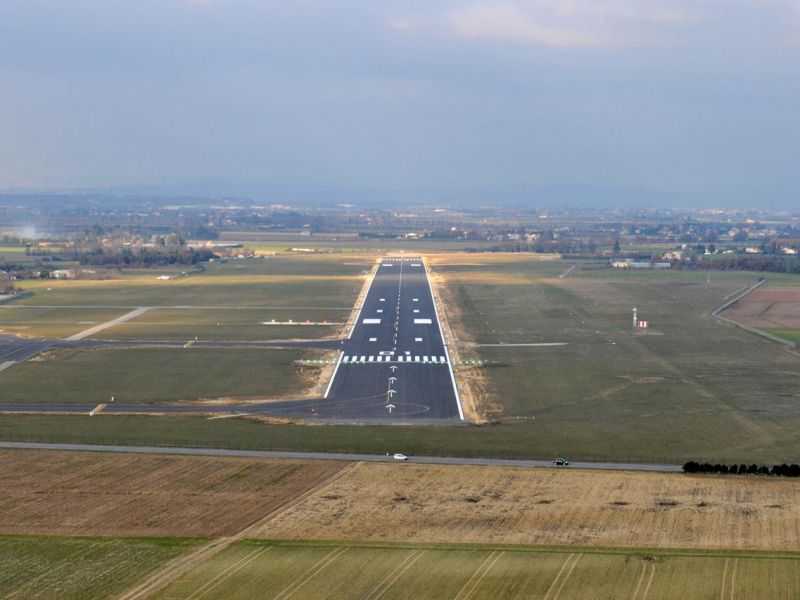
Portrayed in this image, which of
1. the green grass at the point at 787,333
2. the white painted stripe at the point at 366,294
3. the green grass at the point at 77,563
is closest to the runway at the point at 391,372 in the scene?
the white painted stripe at the point at 366,294

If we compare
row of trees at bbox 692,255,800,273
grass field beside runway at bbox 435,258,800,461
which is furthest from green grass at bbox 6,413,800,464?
row of trees at bbox 692,255,800,273

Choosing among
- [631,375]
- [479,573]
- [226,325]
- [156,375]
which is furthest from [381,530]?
[226,325]

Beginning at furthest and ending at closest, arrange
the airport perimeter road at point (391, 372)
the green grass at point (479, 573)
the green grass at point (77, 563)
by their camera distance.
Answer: the airport perimeter road at point (391, 372)
the green grass at point (77, 563)
the green grass at point (479, 573)

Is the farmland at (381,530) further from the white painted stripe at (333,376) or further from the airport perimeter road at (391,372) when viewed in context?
the white painted stripe at (333,376)

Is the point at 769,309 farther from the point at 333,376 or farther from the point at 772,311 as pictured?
the point at 333,376

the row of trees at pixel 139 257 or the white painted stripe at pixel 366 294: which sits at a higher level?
the row of trees at pixel 139 257

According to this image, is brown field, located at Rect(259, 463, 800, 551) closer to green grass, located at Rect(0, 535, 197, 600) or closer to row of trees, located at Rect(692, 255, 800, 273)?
green grass, located at Rect(0, 535, 197, 600)
